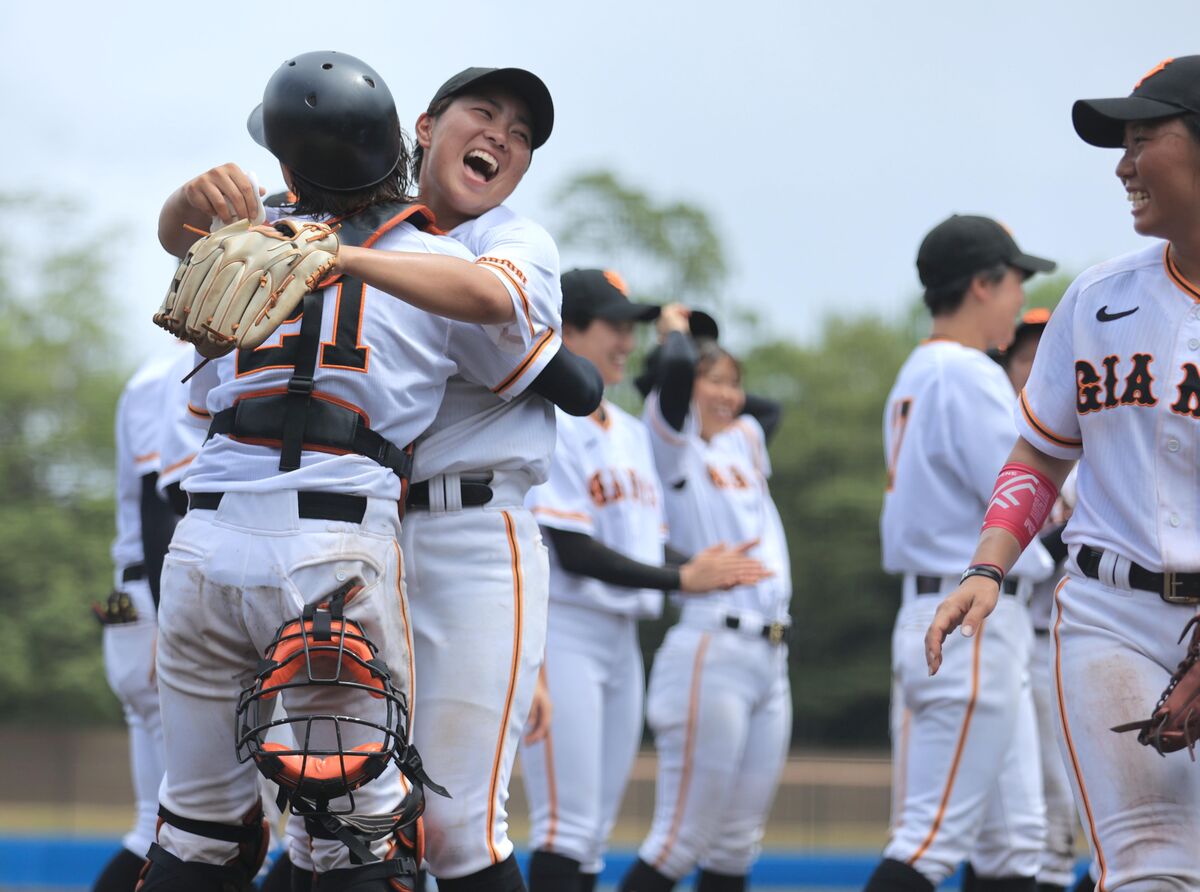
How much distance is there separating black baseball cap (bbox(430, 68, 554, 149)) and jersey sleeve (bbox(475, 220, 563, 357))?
348mm

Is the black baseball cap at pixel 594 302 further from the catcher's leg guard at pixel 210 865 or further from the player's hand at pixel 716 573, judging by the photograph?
Answer: the catcher's leg guard at pixel 210 865

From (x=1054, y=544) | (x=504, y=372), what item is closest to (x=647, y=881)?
(x=1054, y=544)

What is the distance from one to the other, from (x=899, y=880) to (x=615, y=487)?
73.9 inches

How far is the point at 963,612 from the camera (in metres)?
3.43

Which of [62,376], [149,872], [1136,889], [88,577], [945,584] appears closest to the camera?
[1136,889]

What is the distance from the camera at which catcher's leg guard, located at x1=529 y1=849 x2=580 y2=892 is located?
5637 millimetres

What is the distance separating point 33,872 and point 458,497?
1011cm

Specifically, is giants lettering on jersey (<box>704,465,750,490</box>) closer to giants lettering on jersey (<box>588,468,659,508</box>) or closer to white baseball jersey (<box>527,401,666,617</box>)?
white baseball jersey (<box>527,401,666,617</box>)

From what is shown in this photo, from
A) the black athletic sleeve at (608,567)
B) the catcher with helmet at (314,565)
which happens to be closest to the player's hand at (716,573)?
the black athletic sleeve at (608,567)

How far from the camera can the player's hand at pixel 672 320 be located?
6.59 m

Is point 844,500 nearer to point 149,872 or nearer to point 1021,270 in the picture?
point 1021,270

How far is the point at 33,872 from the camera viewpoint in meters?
12.4

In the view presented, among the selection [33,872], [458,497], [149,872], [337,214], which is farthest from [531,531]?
[33,872]

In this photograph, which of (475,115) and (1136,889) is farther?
(475,115)
